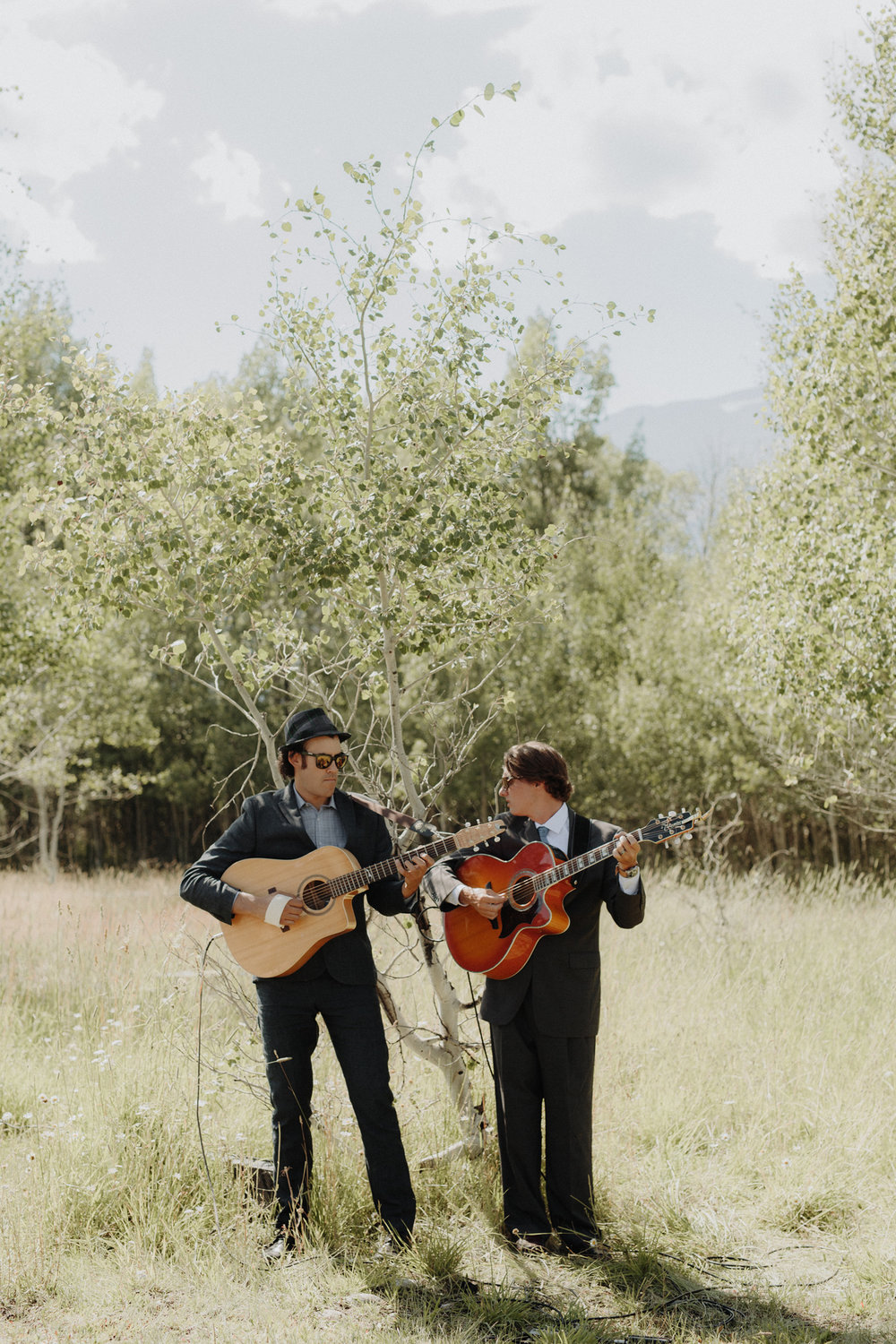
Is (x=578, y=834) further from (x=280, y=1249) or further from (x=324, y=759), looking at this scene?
(x=280, y=1249)

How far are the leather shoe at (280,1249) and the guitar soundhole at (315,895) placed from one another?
1140 mm

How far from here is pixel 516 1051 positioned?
3.87m

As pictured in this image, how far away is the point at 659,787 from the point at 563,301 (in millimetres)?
13223

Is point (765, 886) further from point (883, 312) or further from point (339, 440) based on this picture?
point (339, 440)

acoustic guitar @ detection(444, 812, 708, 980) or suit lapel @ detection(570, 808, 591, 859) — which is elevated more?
suit lapel @ detection(570, 808, 591, 859)

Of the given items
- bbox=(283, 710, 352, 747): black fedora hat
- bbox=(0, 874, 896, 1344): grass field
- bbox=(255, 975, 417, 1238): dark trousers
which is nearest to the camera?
bbox=(0, 874, 896, 1344): grass field

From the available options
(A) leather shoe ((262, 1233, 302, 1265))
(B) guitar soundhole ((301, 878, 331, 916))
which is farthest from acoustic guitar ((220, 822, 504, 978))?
(A) leather shoe ((262, 1233, 302, 1265))

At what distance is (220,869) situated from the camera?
3.91 metres

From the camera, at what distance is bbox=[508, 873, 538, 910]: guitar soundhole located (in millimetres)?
3756

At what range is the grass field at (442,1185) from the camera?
3.46 m

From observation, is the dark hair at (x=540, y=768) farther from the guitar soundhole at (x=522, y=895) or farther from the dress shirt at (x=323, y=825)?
the dress shirt at (x=323, y=825)

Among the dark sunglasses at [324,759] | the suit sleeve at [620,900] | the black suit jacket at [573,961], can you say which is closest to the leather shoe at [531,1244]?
the black suit jacket at [573,961]

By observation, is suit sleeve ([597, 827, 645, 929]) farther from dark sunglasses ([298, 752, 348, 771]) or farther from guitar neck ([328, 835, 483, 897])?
dark sunglasses ([298, 752, 348, 771])

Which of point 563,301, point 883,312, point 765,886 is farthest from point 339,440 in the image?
point 765,886
